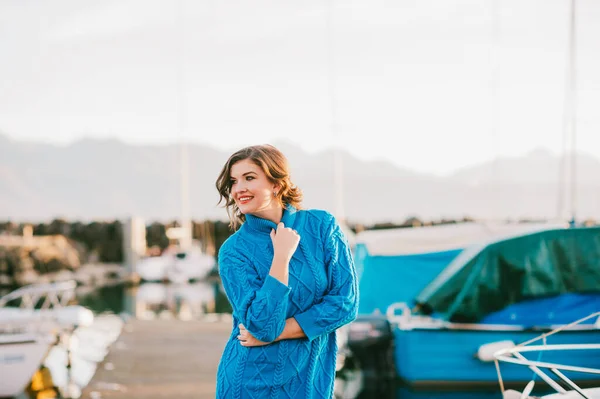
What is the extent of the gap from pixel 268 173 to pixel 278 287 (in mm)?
441

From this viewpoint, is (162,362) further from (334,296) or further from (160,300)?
(160,300)

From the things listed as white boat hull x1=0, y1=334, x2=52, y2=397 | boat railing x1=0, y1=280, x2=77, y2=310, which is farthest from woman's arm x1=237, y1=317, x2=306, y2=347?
boat railing x1=0, y1=280, x2=77, y2=310

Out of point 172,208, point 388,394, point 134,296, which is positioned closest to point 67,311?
point 388,394

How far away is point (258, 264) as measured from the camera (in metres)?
2.36

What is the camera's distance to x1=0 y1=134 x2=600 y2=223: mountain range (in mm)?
93688

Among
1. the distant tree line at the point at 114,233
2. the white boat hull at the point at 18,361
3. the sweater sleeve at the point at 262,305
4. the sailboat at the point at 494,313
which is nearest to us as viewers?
the sweater sleeve at the point at 262,305

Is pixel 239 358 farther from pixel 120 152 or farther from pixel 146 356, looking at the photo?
pixel 120 152

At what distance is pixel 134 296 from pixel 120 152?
571 feet

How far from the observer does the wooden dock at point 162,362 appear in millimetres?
8211

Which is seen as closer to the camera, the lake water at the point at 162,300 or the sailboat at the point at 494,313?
the sailboat at the point at 494,313

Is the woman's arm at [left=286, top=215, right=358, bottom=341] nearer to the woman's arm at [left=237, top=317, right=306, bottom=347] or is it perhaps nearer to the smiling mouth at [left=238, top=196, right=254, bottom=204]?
the woman's arm at [left=237, top=317, right=306, bottom=347]

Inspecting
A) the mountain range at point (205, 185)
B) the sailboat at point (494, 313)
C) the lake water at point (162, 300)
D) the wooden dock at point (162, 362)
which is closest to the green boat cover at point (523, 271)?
the sailboat at point (494, 313)

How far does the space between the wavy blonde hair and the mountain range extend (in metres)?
59.5

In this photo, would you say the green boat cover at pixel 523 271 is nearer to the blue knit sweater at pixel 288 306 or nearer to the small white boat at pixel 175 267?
the blue knit sweater at pixel 288 306
